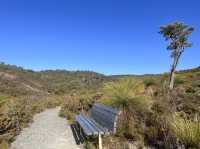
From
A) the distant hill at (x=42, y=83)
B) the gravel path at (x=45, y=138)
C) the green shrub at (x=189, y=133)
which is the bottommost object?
the gravel path at (x=45, y=138)

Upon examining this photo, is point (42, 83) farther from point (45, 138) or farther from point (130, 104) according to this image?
point (130, 104)

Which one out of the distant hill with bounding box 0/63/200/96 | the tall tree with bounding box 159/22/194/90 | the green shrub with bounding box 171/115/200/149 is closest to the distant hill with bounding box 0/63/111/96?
the distant hill with bounding box 0/63/200/96

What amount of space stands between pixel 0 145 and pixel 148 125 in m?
3.67

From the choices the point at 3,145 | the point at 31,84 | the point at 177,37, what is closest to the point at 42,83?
the point at 31,84

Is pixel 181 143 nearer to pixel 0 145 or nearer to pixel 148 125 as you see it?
pixel 148 125

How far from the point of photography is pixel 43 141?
621 cm

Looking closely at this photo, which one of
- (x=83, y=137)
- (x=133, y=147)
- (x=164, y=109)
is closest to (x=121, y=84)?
(x=164, y=109)

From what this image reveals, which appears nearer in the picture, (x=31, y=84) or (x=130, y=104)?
(x=130, y=104)

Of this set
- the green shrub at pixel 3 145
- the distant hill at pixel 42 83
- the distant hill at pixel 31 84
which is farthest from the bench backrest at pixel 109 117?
the distant hill at pixel 31 84

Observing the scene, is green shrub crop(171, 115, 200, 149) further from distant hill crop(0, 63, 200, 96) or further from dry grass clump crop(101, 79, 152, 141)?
distant hill crop(0, 63, 200, 96)

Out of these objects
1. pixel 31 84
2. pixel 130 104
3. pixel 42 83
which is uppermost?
pixel 42 83

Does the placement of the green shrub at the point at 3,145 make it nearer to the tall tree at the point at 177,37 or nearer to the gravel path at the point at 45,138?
the gravel path at the point at 45,138

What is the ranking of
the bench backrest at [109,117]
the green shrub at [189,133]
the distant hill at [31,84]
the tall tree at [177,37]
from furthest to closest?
the distant hill at [31,84] < the tall tree at [177,37] < the bench backrest at [109,117] < the green shrub at [189,133]

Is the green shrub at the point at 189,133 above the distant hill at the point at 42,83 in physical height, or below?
below
